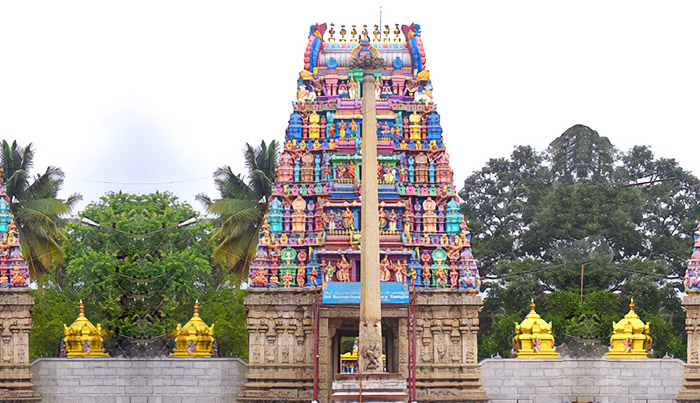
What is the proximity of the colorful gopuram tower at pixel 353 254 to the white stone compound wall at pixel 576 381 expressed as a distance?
91 cm

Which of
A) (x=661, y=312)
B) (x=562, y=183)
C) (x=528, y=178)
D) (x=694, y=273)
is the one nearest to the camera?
(x=694, y=273)

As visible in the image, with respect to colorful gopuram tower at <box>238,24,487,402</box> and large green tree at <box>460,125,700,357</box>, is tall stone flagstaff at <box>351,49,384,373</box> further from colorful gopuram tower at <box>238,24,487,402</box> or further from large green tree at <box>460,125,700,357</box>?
large green tree at <box>460,125,700,357</box>

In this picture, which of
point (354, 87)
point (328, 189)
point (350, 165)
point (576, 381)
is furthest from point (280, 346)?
point (576, 381)

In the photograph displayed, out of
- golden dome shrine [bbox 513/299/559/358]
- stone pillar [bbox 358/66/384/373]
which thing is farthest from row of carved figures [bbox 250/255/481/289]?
stone pillar [bbox 358/66/384/373]

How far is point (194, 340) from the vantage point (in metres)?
44.4

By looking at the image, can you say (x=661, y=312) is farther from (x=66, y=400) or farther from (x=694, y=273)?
(x=66, y=400)

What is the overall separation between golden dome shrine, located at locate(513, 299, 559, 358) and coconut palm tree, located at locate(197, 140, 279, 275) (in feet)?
45.1

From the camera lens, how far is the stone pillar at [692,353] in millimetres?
42938

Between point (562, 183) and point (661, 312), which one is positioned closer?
point (661, 312)

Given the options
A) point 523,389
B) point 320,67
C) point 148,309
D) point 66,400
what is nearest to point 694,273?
point 523,389

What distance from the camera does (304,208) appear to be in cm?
4441

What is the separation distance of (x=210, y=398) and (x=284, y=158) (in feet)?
27.9

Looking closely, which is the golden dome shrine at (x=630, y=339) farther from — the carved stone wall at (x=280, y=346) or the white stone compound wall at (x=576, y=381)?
the carved stone wall at (x=280, y=346)

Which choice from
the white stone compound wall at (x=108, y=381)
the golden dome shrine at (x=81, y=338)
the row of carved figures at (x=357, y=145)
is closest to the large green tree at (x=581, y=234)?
the row of carved figures at (x=357, y=145)
